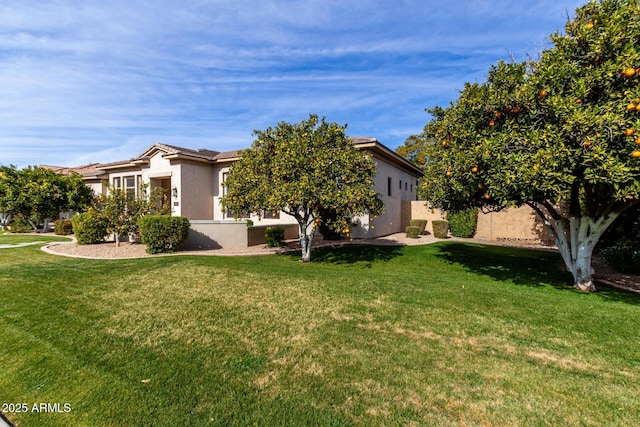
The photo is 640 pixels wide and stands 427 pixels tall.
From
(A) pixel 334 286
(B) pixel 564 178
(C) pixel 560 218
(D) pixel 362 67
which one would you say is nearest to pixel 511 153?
(B) pixel 564 178

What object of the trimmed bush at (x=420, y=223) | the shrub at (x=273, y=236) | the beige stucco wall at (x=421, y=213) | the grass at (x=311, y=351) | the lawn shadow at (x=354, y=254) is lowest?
the grass at (x=311, y=351)

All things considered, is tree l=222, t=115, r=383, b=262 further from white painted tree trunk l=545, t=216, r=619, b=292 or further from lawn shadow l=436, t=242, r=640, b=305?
white painted tree trunk l=545, t=216, r=619, b=292

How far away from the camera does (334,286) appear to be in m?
7.44

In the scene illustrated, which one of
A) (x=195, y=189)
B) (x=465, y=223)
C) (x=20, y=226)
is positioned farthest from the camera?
(x=20, y=226)

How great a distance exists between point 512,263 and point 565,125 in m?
7.19

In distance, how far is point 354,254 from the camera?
1299cm

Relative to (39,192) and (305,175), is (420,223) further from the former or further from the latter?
(39,192)

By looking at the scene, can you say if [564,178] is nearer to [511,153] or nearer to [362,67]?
[511,153]

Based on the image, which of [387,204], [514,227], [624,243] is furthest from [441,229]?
[624,243]

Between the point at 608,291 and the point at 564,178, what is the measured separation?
15.3ft

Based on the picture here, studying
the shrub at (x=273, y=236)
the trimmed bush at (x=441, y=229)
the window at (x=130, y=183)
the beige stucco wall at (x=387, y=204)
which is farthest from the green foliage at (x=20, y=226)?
the trimmed bush at (x=441, y=229)

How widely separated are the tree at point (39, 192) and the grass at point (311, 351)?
640 inches

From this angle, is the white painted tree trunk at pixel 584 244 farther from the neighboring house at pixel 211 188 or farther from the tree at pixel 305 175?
the neighboring house at pixel 211 188

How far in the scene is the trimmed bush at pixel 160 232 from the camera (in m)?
12.8
